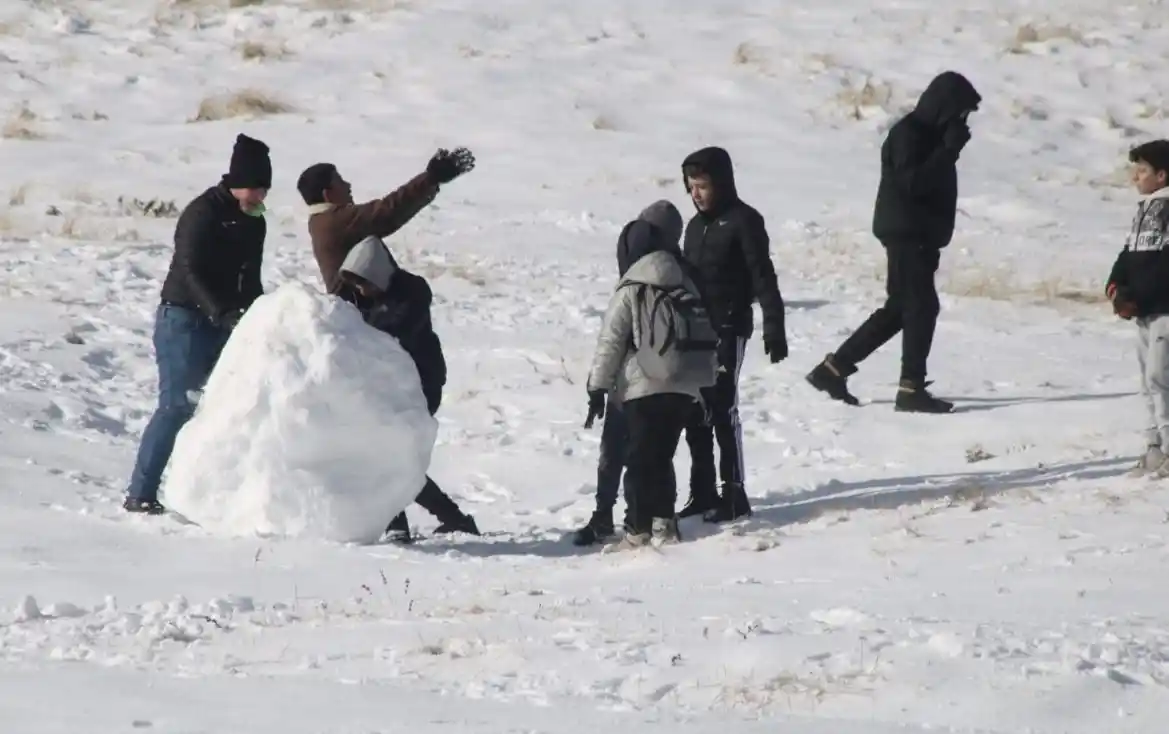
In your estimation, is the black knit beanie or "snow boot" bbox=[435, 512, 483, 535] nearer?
the black knit beanie

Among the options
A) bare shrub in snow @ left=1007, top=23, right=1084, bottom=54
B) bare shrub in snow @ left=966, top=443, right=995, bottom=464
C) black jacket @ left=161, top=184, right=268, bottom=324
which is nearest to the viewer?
black jacket @ left=161, top=184, right=268, bottom=324

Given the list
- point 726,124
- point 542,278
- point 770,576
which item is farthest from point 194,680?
point 726,124

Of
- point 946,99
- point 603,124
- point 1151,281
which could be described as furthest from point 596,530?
point 603,124

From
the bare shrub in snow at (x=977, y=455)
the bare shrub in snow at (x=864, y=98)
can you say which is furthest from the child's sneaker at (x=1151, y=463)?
the bare shrub in snow at (x=864, y=98)

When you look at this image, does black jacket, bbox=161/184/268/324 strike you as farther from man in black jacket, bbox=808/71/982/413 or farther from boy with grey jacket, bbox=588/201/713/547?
man in black jacket, bbox=808/71/982/413

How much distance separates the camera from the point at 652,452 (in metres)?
8.41

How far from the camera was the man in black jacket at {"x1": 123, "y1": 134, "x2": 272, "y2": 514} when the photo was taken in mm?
8680

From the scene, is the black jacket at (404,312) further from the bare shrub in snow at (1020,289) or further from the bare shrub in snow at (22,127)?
the bare shrub in snow at (22,127)

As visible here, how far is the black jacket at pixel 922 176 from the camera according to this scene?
34.9 feet

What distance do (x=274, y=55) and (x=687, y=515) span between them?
15.3 meters

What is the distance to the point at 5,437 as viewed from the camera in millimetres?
10242

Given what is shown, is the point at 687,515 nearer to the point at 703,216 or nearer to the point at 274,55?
the point at 703,216

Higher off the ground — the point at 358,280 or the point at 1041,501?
the point at 358,280

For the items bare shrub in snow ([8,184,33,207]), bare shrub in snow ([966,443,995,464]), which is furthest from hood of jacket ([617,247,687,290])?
bare shrub in snow ([8,184,33,207])
